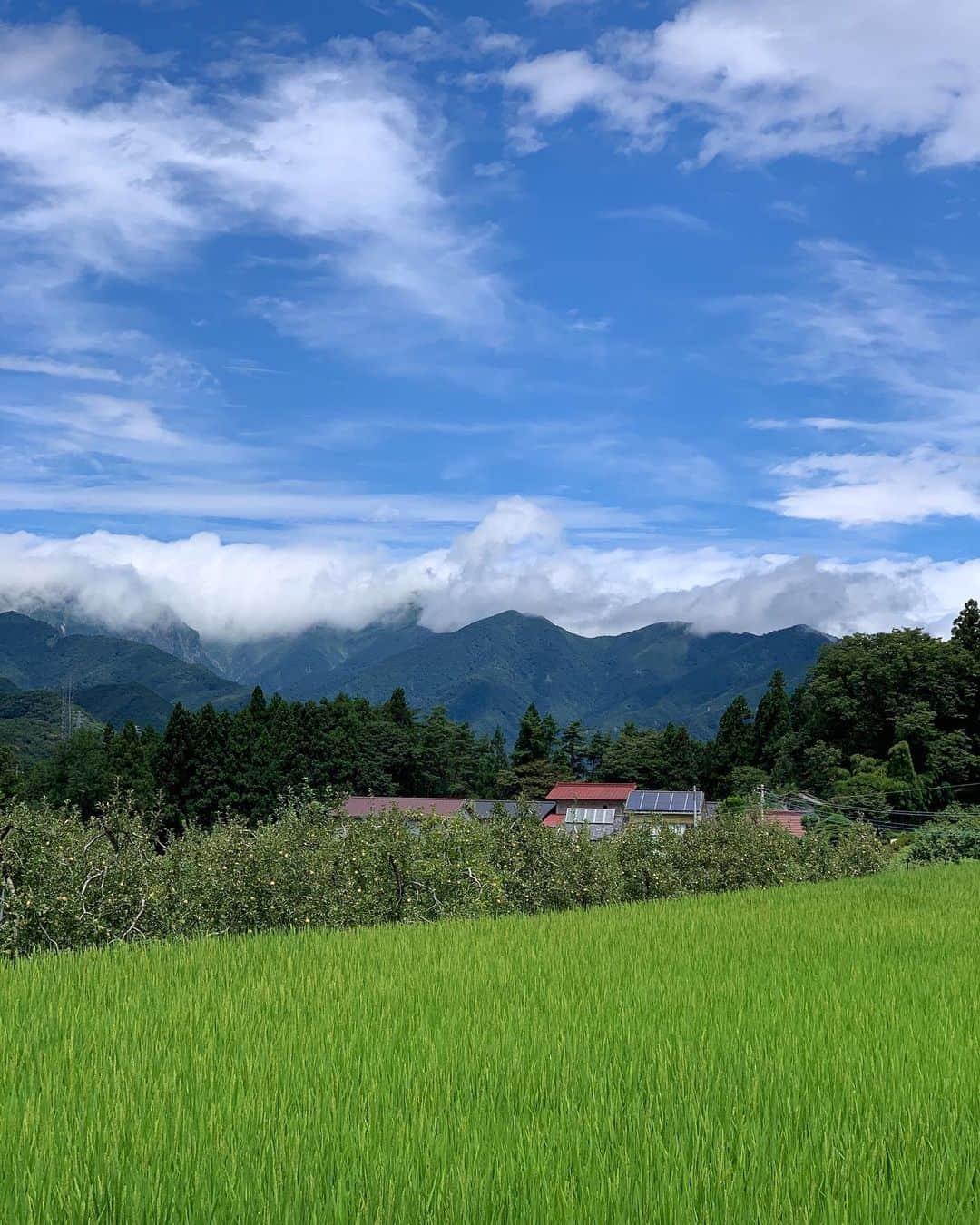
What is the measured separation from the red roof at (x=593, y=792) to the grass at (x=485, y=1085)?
60427 millimetres

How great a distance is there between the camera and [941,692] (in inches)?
2357

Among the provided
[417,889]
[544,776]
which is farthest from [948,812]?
[417,889]

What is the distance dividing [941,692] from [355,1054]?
61476 mm

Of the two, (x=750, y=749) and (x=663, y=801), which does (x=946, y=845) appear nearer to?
(x=663, y=801)

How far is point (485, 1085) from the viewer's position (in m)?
4.56

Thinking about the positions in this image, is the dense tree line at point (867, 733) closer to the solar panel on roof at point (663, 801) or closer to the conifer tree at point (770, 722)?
the conifer tree at point (770, 722)

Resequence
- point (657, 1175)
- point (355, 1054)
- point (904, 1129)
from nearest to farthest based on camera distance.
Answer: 1. point (657, 1175)
2. point (904, 1129)
3. point (355, 1054)

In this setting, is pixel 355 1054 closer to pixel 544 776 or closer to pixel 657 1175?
pixel 657 1175

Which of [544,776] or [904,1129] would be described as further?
[544,776]

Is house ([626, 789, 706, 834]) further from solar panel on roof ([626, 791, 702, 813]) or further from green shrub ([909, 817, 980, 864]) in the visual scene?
green shrub ([909, 817, 980, 864])

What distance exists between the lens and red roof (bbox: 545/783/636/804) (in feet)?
224

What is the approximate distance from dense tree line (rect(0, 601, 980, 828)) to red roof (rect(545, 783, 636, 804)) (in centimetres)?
756

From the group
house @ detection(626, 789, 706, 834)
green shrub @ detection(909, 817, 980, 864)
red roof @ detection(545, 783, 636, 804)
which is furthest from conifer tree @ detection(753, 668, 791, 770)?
green shrub @ detection(909, 817, 980, 864)

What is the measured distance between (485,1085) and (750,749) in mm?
73687
